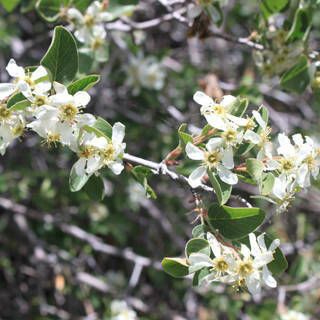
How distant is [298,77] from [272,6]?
303 millimetres

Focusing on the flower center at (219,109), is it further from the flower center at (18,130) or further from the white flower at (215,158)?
the flower center at (18,130)

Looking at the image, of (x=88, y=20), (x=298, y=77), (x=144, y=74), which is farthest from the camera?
(x=144, y=74)

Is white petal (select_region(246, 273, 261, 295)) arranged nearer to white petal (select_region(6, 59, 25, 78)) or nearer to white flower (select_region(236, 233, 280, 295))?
white flower (select_region(236, 233, 280, 295))

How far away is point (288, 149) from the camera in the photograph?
1.62 m

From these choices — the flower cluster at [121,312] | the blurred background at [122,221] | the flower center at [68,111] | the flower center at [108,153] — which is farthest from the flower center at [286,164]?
the flower cluster at [121,312]

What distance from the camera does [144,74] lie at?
309 cm

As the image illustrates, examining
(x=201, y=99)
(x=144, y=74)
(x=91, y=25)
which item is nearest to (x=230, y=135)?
(x=201, y=99)

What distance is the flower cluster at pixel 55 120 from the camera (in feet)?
4.73

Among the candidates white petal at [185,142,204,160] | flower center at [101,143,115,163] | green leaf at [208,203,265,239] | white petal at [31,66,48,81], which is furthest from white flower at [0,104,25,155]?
green leaf at [208,203,265,239]

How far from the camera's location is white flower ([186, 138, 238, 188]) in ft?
4.89

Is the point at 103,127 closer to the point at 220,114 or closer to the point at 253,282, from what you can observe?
the point at 220,114

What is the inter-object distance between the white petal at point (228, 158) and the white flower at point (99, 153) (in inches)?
10.5

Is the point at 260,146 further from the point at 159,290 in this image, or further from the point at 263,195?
the point at 159,290

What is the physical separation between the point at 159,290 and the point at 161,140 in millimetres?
→ 924
